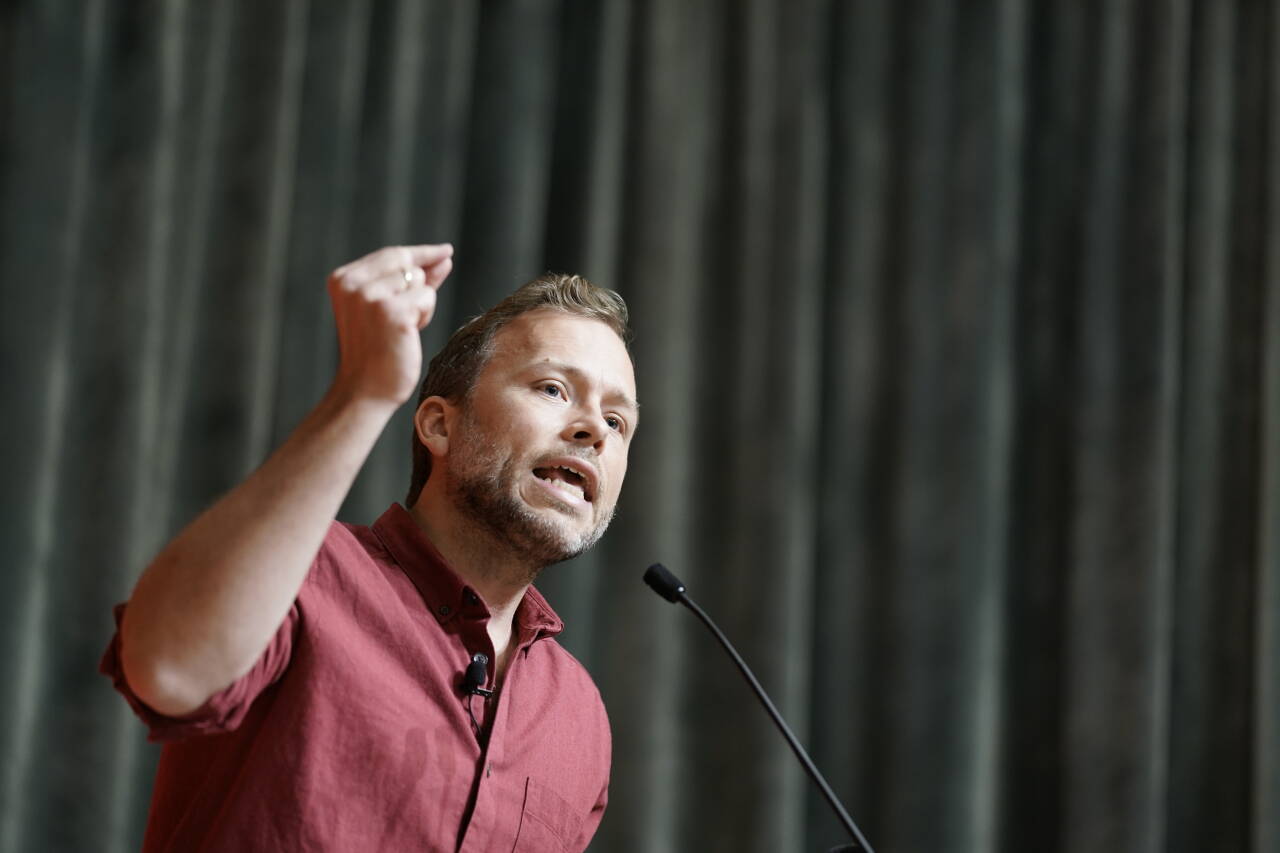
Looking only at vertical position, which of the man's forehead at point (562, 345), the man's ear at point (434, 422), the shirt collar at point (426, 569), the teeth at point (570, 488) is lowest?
the shirt collar at point (426, 569)

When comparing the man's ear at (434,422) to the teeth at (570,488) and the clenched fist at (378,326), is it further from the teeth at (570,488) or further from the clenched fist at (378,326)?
the clenched fist at (378,326)

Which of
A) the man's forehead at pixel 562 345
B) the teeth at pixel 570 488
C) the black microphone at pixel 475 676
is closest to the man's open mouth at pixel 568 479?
the teeth at pixel 570 488

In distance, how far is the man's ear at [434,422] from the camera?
5.26 ft

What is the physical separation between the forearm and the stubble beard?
0.45 m

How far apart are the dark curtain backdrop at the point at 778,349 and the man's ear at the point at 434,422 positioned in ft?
2.31

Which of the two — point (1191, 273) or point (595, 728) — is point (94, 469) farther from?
point (1191, 273)

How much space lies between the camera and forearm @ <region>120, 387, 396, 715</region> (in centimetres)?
101

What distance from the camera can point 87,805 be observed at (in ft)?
6.98

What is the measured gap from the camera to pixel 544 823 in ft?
4.77

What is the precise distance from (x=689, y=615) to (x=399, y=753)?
1.24 m

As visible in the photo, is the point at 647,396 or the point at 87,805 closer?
the point at 87,805

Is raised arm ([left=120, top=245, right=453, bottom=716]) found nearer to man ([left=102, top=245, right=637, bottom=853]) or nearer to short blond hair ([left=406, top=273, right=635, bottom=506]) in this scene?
man ([left=102, top=245, right=637, bottom=853])

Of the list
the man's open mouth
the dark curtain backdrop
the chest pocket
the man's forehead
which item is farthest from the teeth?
the dark curtain backdrop

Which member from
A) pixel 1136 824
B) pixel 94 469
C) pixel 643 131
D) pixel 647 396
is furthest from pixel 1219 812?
pixel 94 469
